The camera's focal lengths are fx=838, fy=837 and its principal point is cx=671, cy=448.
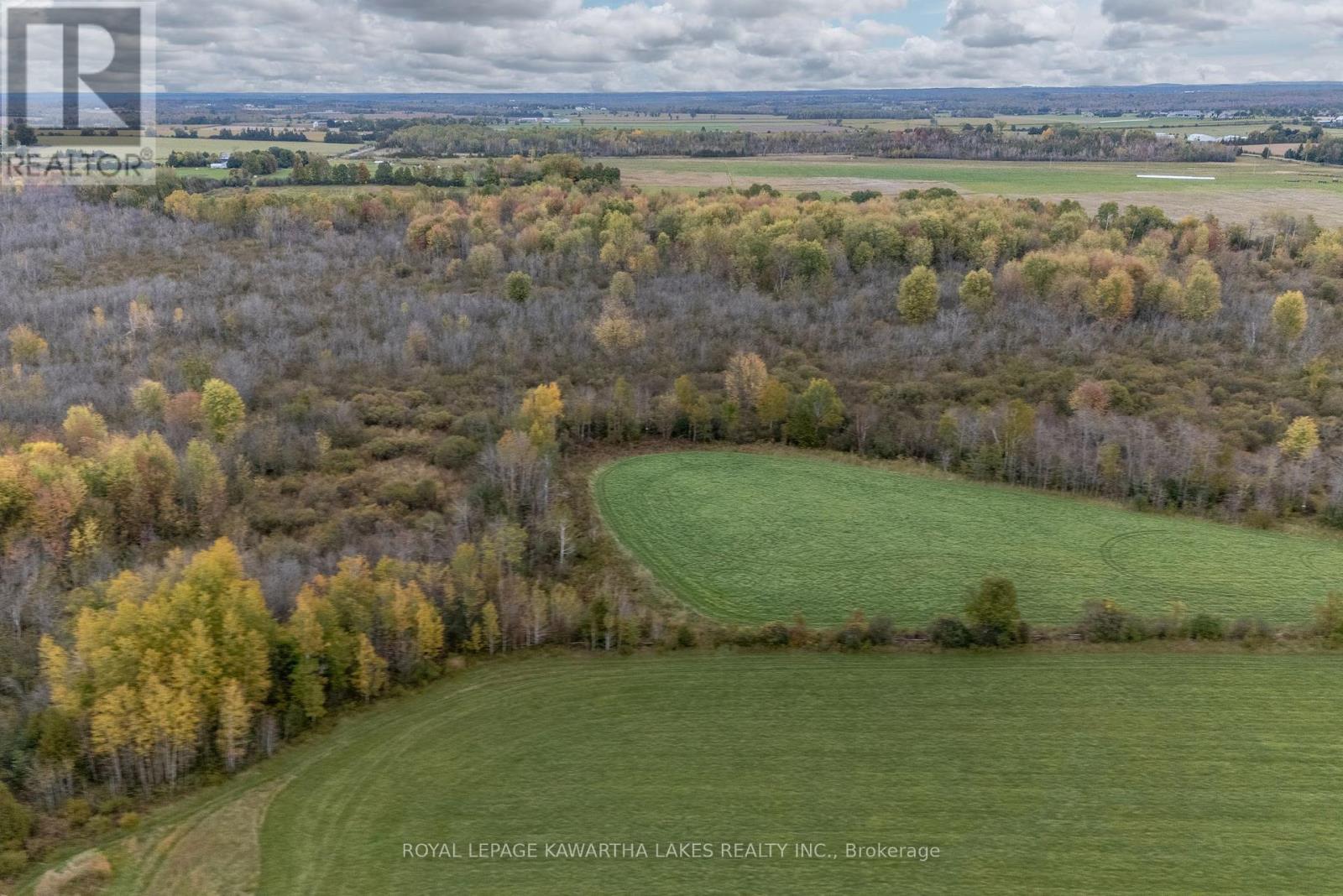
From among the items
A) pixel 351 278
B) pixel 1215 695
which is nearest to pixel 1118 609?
pixel 1215 695

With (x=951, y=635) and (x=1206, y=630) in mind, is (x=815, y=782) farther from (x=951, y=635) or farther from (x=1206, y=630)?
(x=1206, y=630)

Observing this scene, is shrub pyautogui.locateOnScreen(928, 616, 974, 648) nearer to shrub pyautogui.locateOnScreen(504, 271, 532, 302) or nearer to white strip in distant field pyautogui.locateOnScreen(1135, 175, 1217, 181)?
shrub pyautogui.locateOnScreen(504, 271, 532, 302)

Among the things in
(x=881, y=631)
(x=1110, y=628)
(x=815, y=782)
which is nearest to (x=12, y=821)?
(x=815, y=782)

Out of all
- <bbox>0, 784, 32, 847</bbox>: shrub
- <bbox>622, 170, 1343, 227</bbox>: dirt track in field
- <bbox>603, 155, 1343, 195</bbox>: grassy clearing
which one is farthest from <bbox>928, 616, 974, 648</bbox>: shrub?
<bbox>603, 155, 1343, 195</bbox>: grassy clearing

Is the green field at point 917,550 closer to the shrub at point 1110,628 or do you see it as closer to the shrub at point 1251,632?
the shrub at point 1251,632

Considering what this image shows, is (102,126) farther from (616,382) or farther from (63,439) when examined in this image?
(616,382)

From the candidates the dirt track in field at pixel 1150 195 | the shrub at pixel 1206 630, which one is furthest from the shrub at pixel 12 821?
the dirt track in field at pixel 1150 195
